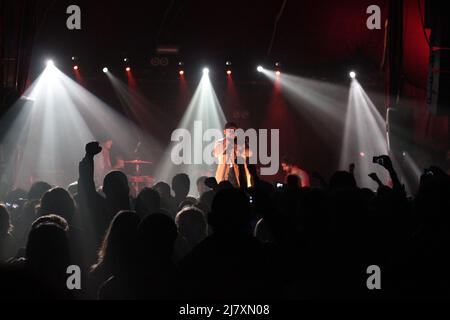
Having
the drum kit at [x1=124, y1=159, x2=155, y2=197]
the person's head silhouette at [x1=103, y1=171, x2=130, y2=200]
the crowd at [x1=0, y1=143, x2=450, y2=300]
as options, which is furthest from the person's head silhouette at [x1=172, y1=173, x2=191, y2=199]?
the drum kit at [x1=124, y1=159, x2=155, y2=197]

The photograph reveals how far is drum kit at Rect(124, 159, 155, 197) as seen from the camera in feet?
46.5

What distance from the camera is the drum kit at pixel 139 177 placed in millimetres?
14188

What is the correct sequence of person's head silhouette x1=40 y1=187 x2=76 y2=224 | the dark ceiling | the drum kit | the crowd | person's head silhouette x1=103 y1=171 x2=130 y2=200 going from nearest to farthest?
the crowd
person's head silhouette x1=40 y1=187 x2=76 y2=224
person's head silhouette x1=103 y1=171 x2=130 y2=200
the drum kit
the dark ceiling

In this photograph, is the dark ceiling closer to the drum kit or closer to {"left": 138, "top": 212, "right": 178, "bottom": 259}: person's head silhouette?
the drum kit

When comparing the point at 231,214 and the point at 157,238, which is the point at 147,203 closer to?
the point at 157,238

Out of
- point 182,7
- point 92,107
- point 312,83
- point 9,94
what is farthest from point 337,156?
point 9,94

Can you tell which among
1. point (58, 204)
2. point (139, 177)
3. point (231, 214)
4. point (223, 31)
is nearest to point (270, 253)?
point (231, 214)

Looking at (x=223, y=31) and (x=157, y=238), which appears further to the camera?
(x=223, y=31)

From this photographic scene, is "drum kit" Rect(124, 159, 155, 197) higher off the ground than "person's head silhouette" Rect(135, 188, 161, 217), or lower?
lower

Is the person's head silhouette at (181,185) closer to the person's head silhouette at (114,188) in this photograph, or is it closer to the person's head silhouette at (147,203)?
the person's head silhouette at (147,203)

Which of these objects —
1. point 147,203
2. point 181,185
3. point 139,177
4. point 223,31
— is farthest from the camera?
point 223,31

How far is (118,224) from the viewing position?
327cm

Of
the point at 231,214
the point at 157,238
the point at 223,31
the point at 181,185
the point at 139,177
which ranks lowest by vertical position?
the point at 139,177

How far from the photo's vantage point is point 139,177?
1425cm
